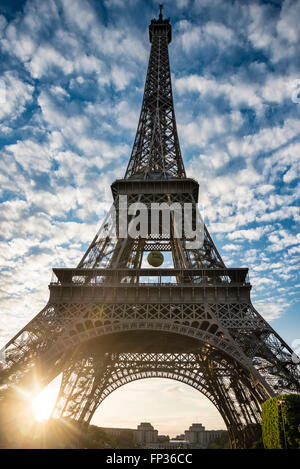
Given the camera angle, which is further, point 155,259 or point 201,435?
Answer: point 201,435

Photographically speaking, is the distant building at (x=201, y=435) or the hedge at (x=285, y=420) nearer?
the hedge at (x=285, y=420)

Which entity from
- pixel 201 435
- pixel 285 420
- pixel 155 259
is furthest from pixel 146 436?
pixel 285 420

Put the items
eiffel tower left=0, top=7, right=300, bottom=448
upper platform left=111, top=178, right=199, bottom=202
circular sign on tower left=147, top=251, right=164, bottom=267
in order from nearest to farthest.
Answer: eiffel tower left=0, top=7, right=300, bottom=448, upper platform left=111, top=178, right=199, bottom=202, circular sign on tower left=147, top=251, right=164, bottom=267

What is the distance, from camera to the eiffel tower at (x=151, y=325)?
20594 millimetres

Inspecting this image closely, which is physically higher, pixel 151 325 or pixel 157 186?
pixel 157 186

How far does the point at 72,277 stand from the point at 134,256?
10.9 meters

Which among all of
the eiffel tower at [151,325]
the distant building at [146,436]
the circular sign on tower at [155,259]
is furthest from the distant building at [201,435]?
the circular sign on tower at [155,259]

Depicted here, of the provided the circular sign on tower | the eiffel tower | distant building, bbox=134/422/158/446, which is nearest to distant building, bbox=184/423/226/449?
distant building, bbox=134/422/158/446

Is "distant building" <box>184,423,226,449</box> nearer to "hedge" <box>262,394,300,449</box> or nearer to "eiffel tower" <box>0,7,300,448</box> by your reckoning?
"eiffel tower" <box>0,7,300,448</box>

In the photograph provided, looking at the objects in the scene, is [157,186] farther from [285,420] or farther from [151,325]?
[285,420]

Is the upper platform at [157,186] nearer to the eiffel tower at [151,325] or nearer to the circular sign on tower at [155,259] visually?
the eiffel tower at [151,325]

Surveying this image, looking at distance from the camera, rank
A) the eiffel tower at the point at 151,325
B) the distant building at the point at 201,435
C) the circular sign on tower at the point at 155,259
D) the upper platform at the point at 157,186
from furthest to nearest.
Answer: the distant building at the point at 201,435 < the circular sign on tower at the point at 155,259 < the upper platform at the point at 157,186 < the eiffel tower at the point at 151,325

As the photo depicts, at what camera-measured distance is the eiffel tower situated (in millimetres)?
20594

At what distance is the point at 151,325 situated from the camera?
22359 mm
